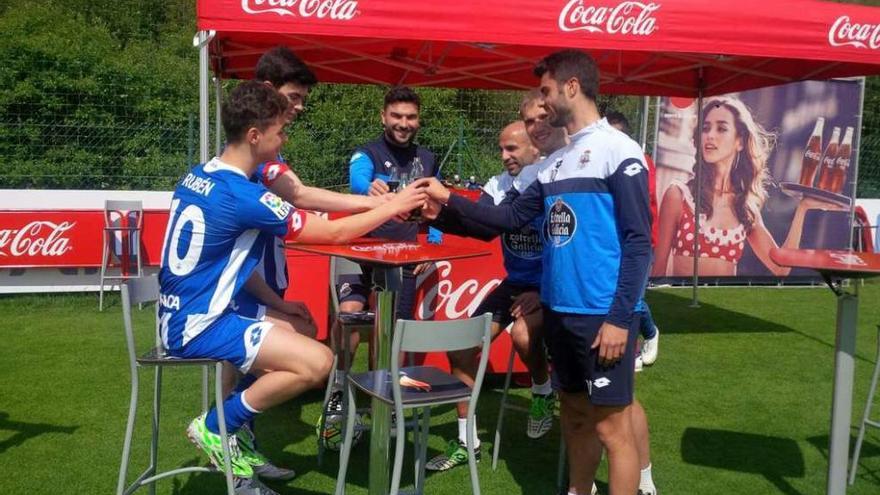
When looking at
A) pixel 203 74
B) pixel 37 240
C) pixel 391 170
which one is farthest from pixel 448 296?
pixel 37 240

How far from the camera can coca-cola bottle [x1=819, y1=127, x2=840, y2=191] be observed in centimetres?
966

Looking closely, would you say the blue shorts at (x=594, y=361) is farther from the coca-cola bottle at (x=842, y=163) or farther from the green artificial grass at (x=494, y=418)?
the coca-cola bottle at (x=842, y=163)

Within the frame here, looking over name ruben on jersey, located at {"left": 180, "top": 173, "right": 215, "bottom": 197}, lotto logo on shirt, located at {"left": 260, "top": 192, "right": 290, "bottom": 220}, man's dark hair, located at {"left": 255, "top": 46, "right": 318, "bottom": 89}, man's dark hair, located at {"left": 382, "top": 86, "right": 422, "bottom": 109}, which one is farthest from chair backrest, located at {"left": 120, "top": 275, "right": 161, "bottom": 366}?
man's dark hair, located at {"left": 382, "top": 86, "right": 422, "bottom": 109}

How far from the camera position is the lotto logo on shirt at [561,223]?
103 inches

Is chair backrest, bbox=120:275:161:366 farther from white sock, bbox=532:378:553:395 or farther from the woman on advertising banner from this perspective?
the woman on advertising banner

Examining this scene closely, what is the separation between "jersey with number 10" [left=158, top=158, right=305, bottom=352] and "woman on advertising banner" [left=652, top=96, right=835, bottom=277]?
7.20 metres

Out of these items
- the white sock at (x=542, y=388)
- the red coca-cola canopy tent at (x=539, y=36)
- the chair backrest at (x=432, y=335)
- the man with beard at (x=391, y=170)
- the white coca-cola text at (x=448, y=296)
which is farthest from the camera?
the white coca-cola text at (x=448, y=296)

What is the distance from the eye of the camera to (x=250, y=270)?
280 cm

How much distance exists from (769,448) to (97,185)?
7.50 meters

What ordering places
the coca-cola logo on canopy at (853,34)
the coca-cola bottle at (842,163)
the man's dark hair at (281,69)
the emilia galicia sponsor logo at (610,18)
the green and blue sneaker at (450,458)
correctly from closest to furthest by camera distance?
the man's dark hair at (281,69) < the green and blue sneaker at (450,458) < the emilia galicia sponsor logo at (610,18) < the coca-cola logo on canopy at (853,34) < the coca-cola bottle at (842,163)

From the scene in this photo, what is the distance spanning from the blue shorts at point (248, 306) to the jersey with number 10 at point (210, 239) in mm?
373

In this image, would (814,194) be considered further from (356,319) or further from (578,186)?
(578,186)

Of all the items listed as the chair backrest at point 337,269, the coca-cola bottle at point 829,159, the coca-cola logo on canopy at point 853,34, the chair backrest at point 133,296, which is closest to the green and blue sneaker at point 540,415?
the chair backrest at point 337,269

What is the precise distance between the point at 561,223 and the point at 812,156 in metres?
8.22
